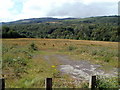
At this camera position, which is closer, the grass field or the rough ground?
the grass field

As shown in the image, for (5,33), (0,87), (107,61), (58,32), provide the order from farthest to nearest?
(58,32) < (5,33) < (107,61) < (0,87)

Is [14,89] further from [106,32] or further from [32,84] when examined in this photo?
[106,32]

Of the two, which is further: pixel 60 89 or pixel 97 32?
pixel 97 32

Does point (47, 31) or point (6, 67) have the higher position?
point (47, 31)

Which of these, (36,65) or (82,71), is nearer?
(82,71)

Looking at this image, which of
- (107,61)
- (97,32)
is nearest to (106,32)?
(97,32)

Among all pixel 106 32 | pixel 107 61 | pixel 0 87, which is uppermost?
pixel 106 32

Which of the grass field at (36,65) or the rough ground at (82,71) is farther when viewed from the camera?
the rough ground at (82,71)

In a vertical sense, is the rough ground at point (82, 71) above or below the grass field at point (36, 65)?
below

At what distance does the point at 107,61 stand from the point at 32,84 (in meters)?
11.4

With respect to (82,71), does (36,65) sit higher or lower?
higher

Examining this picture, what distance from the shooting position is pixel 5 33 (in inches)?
2285

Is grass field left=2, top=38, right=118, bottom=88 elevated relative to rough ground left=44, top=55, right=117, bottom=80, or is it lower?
elevated

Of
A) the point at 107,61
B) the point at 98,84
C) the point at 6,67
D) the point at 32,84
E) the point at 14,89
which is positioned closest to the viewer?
the point at 14,89
